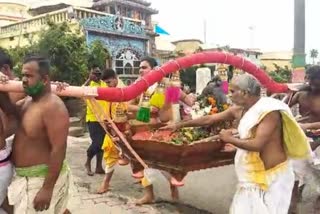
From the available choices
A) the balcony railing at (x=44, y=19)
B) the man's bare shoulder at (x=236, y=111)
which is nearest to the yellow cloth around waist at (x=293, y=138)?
the man's bare shoulder at (x=236, y=111)

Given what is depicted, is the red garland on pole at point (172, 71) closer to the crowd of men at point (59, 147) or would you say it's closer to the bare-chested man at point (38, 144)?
the crowd of men at point (59, 147)

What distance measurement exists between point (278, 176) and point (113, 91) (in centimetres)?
154

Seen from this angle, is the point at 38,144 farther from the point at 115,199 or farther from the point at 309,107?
the point at 309,107

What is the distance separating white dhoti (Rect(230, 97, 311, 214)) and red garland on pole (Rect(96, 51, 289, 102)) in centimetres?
107

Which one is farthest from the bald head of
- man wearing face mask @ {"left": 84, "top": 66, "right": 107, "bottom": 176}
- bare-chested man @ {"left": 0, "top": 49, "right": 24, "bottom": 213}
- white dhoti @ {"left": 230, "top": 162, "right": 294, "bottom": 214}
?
man wearing face mask @ {"left": 84, "top": 66, "right": 107, "bottom": 176}

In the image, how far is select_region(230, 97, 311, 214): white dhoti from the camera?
3146mm

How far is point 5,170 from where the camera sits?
2969 millimetres

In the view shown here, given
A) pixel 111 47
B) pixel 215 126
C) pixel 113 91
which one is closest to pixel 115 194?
pixel 215 126

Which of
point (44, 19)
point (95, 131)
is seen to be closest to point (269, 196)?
point (95, 131)

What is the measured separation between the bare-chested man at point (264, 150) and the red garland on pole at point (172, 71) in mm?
935

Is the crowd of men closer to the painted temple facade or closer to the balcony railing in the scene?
the painted temple facade

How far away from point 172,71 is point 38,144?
1629 mm

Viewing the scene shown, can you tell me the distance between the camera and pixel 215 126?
4.65m

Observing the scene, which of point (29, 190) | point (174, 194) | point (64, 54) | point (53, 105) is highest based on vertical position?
point (64, 54)
